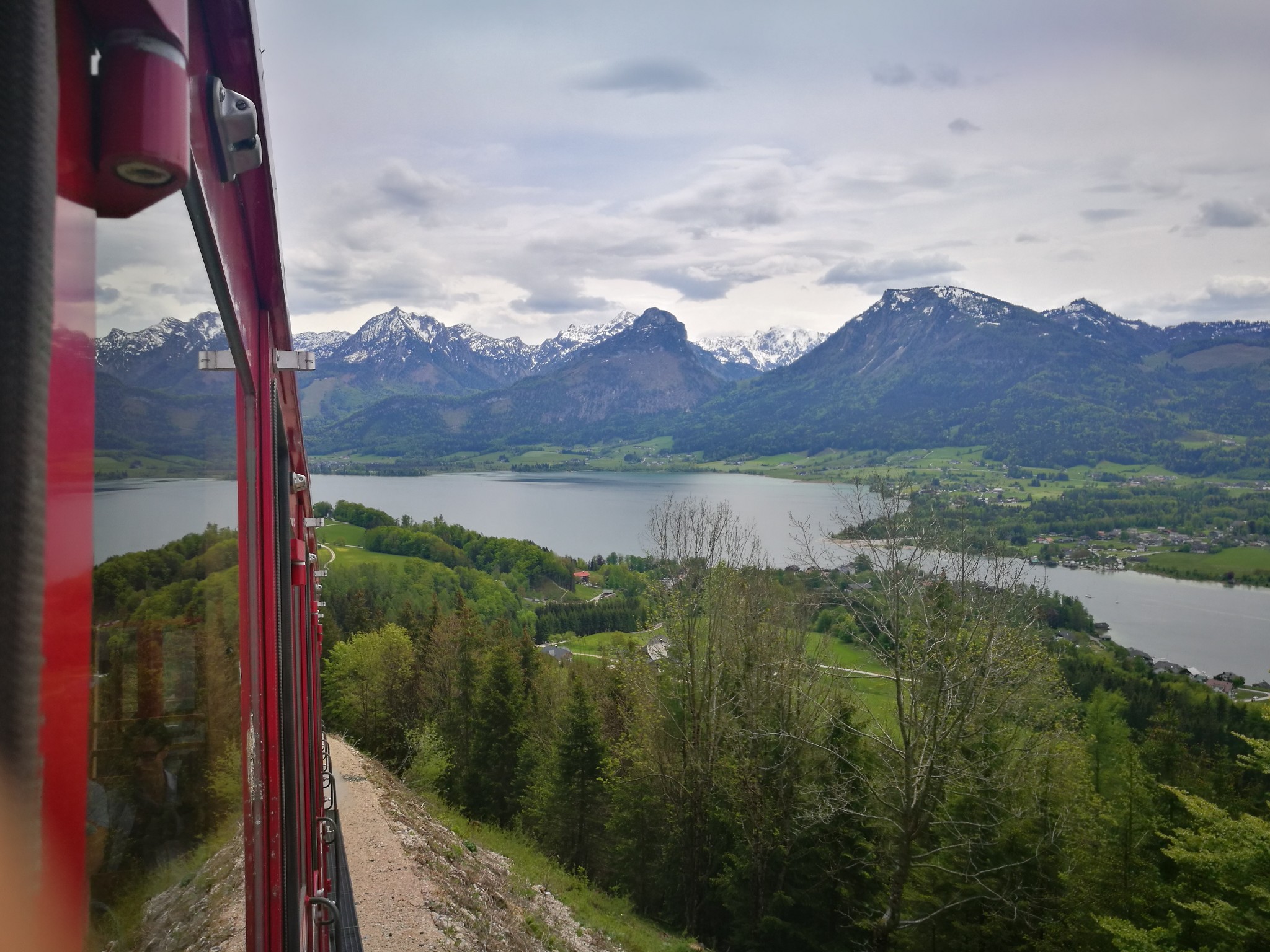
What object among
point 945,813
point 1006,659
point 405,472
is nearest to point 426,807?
point 945,813

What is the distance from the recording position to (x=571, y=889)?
15672 millimetres

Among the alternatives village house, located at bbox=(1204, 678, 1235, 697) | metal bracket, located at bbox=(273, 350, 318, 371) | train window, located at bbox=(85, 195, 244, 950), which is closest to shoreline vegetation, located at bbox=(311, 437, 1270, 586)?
village house, located at bbox=(1204, 678, 1235, 697)

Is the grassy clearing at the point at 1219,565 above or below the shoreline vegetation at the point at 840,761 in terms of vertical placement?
below

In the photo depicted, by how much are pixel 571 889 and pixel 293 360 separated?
50.3 feet

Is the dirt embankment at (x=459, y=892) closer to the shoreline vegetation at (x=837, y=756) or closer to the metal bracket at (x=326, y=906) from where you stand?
the shoreline vegetation at (x=837, y=756)

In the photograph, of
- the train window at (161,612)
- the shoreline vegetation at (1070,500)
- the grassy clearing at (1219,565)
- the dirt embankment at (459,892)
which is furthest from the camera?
the grassy clearing at (1219,565)

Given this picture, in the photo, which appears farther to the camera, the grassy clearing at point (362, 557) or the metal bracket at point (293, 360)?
the grassy clearing at point (362, 557)

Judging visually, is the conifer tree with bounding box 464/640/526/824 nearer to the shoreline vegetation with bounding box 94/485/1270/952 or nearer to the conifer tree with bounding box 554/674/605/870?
the shoreline vegetation with bounding box 94/485/1270/952

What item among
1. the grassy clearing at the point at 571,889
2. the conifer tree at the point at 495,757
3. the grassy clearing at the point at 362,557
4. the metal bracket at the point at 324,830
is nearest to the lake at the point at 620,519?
the metal bracket at the point at 324,830

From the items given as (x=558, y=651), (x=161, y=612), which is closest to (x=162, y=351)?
(x=161, y=612)

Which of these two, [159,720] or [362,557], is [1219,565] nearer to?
[362,557]

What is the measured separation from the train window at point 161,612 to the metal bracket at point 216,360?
0.02 meters

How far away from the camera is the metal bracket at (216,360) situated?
5.14 ft

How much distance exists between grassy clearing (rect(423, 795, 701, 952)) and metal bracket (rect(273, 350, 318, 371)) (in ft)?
41.2
